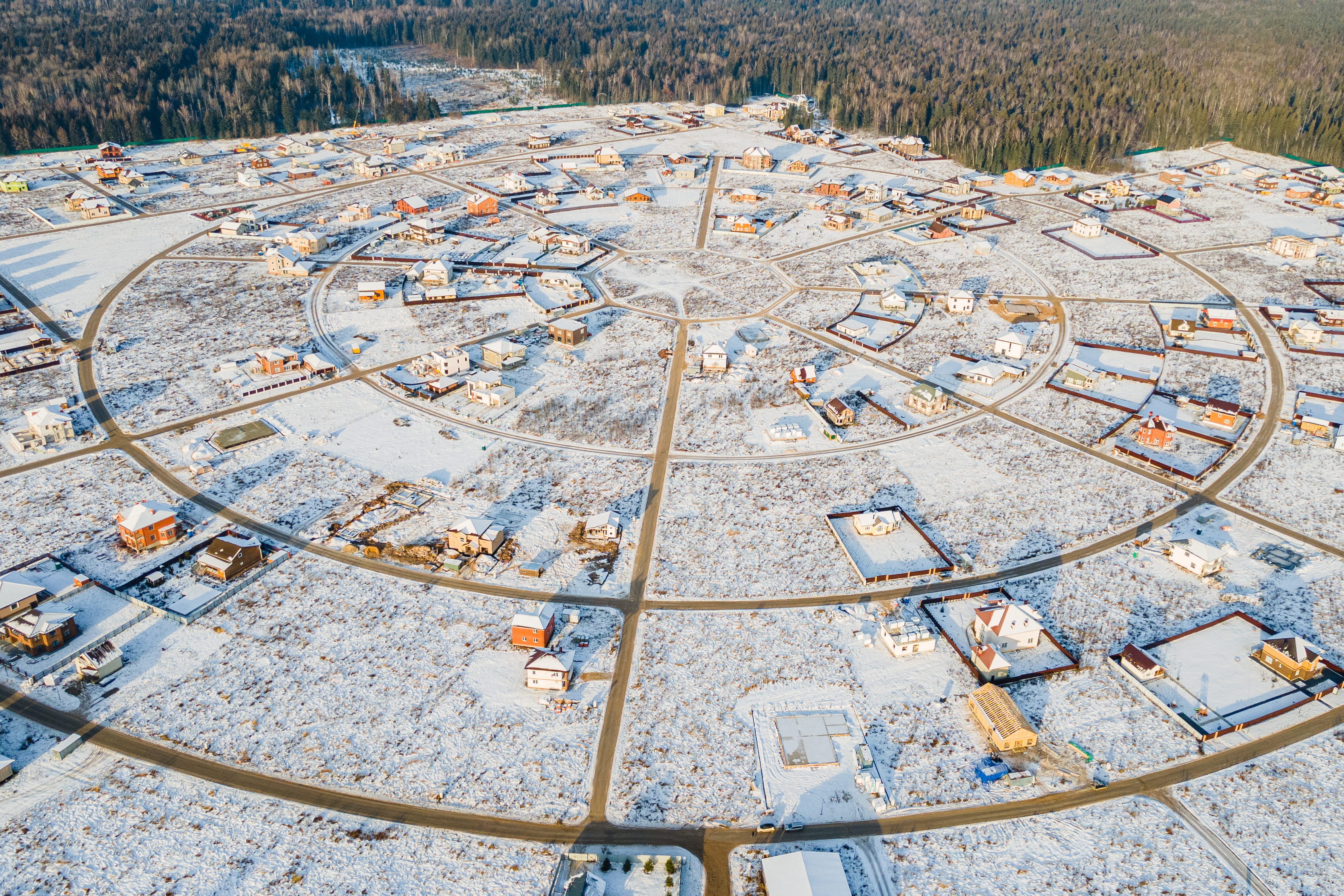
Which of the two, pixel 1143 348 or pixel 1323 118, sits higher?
pixel 1323 118

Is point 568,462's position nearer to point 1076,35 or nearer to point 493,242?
point 493,242

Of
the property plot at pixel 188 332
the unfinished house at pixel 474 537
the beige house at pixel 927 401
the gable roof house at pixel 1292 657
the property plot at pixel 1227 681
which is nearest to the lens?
the property plot at pixel 1227 681

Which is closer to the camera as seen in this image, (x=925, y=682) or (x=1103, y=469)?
(x=925, y=682)

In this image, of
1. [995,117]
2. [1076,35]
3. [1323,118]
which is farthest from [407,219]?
[1076,35]

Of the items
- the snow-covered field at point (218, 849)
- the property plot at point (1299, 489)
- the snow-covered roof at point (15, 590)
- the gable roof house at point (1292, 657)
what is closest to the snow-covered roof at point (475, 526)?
the snow-covered field at point (218, 849)

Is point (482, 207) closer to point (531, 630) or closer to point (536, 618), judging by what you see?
point (536, 618)

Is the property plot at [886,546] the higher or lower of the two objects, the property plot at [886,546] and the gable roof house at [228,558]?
the lower

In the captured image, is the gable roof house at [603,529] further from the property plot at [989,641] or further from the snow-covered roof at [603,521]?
the property plot at [989,641]
